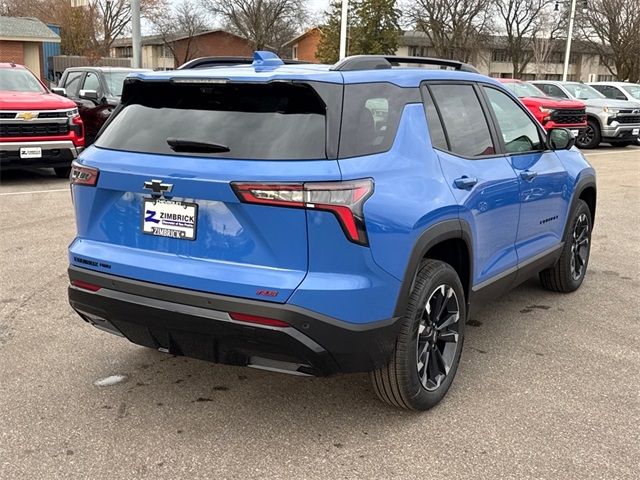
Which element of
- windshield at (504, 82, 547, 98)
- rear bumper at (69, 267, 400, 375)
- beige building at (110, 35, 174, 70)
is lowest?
rear bumper at (69, 267, 400, 375)

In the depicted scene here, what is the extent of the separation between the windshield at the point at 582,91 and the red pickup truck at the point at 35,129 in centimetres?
1508

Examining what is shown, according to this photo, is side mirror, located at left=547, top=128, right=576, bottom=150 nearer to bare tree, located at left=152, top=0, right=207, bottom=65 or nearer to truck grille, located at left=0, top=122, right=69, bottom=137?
truck grille, located at left=0, top=122, right=69, bottom=137

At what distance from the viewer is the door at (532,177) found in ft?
14.2

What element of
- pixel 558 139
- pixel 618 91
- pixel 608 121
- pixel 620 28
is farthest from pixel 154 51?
pixel 558 139

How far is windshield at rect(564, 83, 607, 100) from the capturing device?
66.6ft

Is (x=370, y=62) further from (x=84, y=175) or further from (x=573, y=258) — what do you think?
(x=573, y=258)

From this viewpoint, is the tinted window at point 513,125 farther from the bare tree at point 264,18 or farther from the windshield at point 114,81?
the bare tree at point 264,18

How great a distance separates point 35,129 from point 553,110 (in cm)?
1236

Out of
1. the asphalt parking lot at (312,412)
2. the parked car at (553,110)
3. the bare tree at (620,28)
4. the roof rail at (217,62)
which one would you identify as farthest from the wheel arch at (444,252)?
the bare tree at (620,28)

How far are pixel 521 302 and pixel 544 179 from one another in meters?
1.19

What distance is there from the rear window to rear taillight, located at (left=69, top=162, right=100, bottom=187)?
0.49 feet

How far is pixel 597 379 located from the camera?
3.95 meters

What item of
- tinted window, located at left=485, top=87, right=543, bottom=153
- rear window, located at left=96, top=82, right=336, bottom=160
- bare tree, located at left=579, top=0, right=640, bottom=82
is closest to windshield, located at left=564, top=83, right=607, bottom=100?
tinted window, located at left=485, top=87, right=543, bottom=153

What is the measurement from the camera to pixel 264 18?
202 feet
